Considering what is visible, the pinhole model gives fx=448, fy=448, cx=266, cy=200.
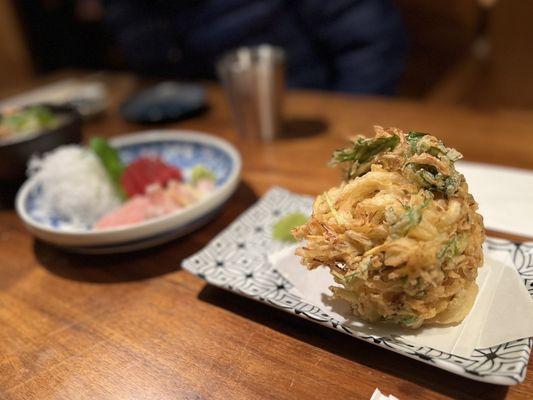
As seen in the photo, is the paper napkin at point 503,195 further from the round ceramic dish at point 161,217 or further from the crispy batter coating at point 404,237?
the round ceramic dish at point 161,217

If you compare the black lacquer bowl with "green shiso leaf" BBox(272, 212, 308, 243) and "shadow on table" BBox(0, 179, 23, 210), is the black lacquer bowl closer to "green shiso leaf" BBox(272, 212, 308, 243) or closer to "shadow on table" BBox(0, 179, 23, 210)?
"shadow on table" BBox(0, 179, 23, 210)

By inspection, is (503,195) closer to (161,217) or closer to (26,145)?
(161,217)

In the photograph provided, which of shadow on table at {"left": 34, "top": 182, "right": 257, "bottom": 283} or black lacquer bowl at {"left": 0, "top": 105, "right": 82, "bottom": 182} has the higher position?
black lacquer bowl at {"left": 0, "top": 105, "right": 82, "bottom": 182}

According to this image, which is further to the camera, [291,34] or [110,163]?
[291,34]

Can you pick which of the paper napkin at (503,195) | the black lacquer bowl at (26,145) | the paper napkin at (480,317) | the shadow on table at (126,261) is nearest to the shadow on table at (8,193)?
the black lacquer bowl at (26,145)

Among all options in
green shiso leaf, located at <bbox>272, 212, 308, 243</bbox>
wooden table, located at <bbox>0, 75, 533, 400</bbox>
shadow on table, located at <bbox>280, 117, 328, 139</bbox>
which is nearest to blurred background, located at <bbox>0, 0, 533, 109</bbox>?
shadow on table, located at <bbox>280, 117, 328, 139</bbox>

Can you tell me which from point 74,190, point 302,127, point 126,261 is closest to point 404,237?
point 126,261

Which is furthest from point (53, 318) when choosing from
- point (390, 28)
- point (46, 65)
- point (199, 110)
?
point (46, 65)
